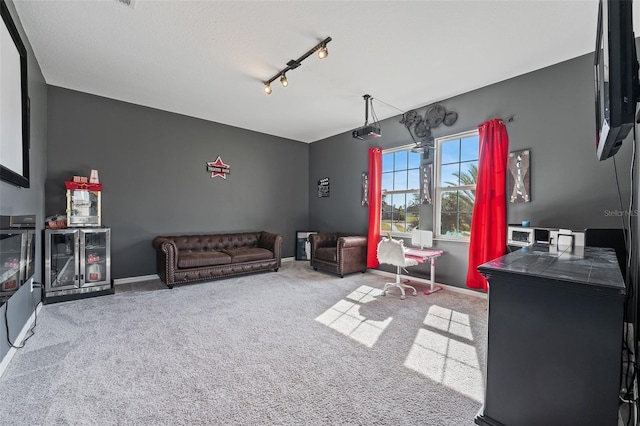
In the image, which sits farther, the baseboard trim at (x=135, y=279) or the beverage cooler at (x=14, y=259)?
the baseboard trim at (x=135, y=279)

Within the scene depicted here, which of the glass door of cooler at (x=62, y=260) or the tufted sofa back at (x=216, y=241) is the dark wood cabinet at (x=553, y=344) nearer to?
the tufted sofa back at (x=216, y=241)

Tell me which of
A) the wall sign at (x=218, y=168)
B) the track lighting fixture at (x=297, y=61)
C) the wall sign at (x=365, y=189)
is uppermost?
the track lighting fixture at (x=297, y=61)

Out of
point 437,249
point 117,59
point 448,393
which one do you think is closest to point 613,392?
point 448,393

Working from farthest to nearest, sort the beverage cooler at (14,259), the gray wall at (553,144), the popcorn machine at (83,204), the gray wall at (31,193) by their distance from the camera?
the popcorn machine at (83,204)
the gray wall at (553,144)
the gray wall at (31,193)
the beverage cooler at (14,259)

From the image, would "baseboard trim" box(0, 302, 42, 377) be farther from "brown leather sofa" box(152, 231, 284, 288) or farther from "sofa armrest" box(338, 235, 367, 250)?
"sofa armrest" box(338, 235, 367, 250)

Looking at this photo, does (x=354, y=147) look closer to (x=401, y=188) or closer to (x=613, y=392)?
(x=401, y=188)

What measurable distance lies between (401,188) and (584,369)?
411cm

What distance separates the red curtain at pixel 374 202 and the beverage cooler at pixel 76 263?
13.8 ft

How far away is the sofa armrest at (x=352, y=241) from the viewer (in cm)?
496

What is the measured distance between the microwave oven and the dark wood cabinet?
151 centimetres

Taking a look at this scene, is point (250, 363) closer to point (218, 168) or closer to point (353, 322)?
point (353, 322)

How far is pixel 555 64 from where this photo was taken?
326 centimetres

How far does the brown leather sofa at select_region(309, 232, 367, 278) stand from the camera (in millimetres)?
4969

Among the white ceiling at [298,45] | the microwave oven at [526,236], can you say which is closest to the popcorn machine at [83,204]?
the white ceiling at [298,45]
